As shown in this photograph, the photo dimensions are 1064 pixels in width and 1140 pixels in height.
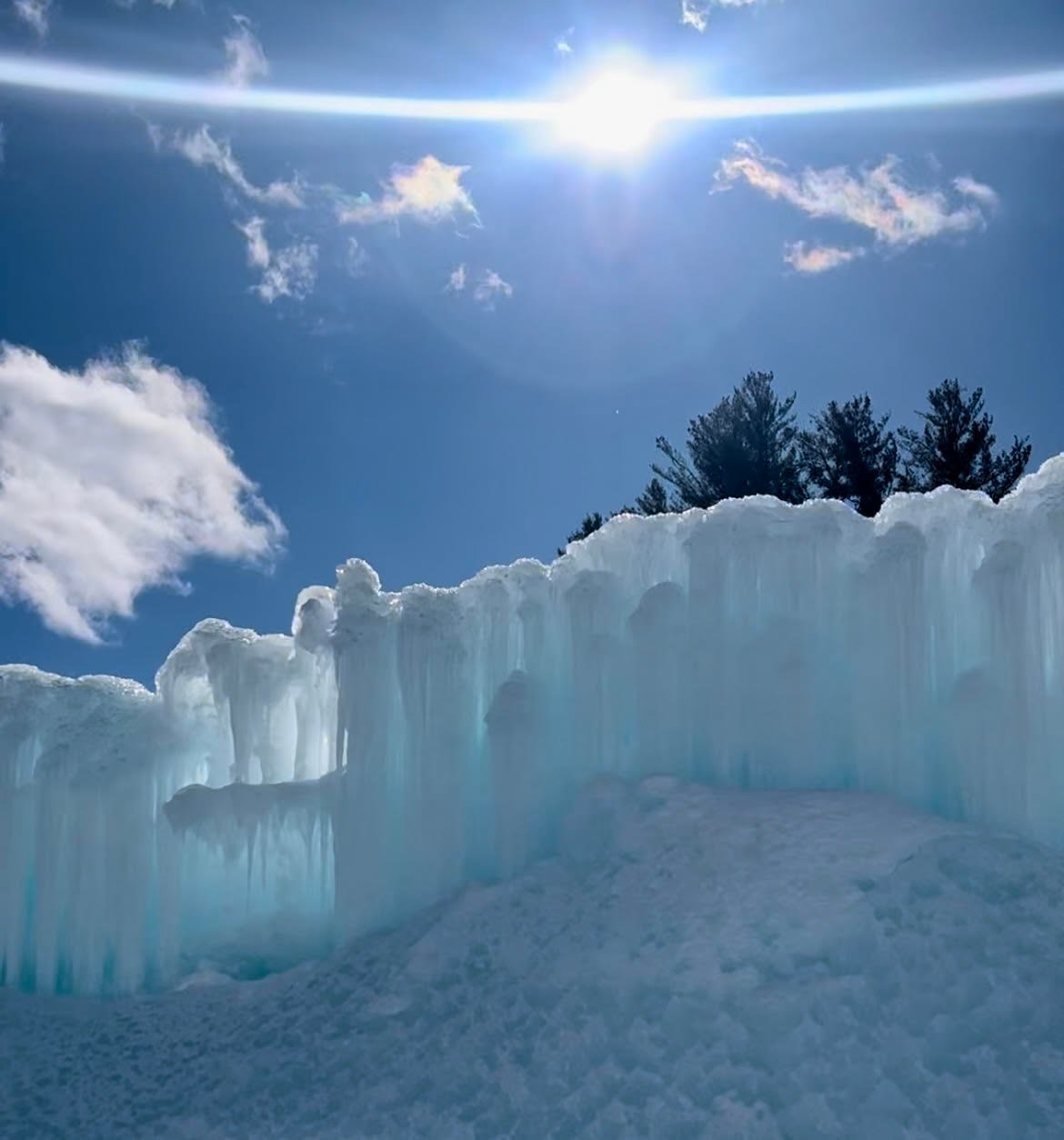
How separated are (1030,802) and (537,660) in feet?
17.1

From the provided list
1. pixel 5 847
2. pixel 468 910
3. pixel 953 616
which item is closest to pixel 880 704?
pixel 953 616

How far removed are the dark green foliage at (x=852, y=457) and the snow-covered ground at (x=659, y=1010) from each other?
21838mm

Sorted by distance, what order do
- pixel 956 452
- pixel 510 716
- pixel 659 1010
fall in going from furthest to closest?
pixel 956 452, pixel 510 716, pixel 659 1010

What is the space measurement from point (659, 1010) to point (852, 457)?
24977mm

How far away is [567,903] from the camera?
37.7 ft

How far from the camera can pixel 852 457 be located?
32656 millimetres

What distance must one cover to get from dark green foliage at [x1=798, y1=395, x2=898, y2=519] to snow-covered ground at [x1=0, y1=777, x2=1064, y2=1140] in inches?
860

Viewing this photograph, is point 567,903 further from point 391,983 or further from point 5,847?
point 5,847

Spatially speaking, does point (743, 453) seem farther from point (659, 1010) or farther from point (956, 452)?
point (659, 1010)

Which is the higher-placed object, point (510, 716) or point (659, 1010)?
point (510, 716)

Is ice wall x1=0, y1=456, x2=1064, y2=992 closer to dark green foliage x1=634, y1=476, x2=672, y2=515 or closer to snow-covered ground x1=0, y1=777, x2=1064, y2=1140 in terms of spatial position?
snow-covered ground x1=0, y1=777, x2=1064, y2=1140

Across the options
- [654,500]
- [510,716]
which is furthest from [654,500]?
[510,716]

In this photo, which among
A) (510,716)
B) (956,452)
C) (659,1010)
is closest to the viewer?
(659,1010)

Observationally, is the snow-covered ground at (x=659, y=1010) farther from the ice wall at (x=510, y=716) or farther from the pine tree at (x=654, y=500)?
the pine tree at (x=654, y=500)
